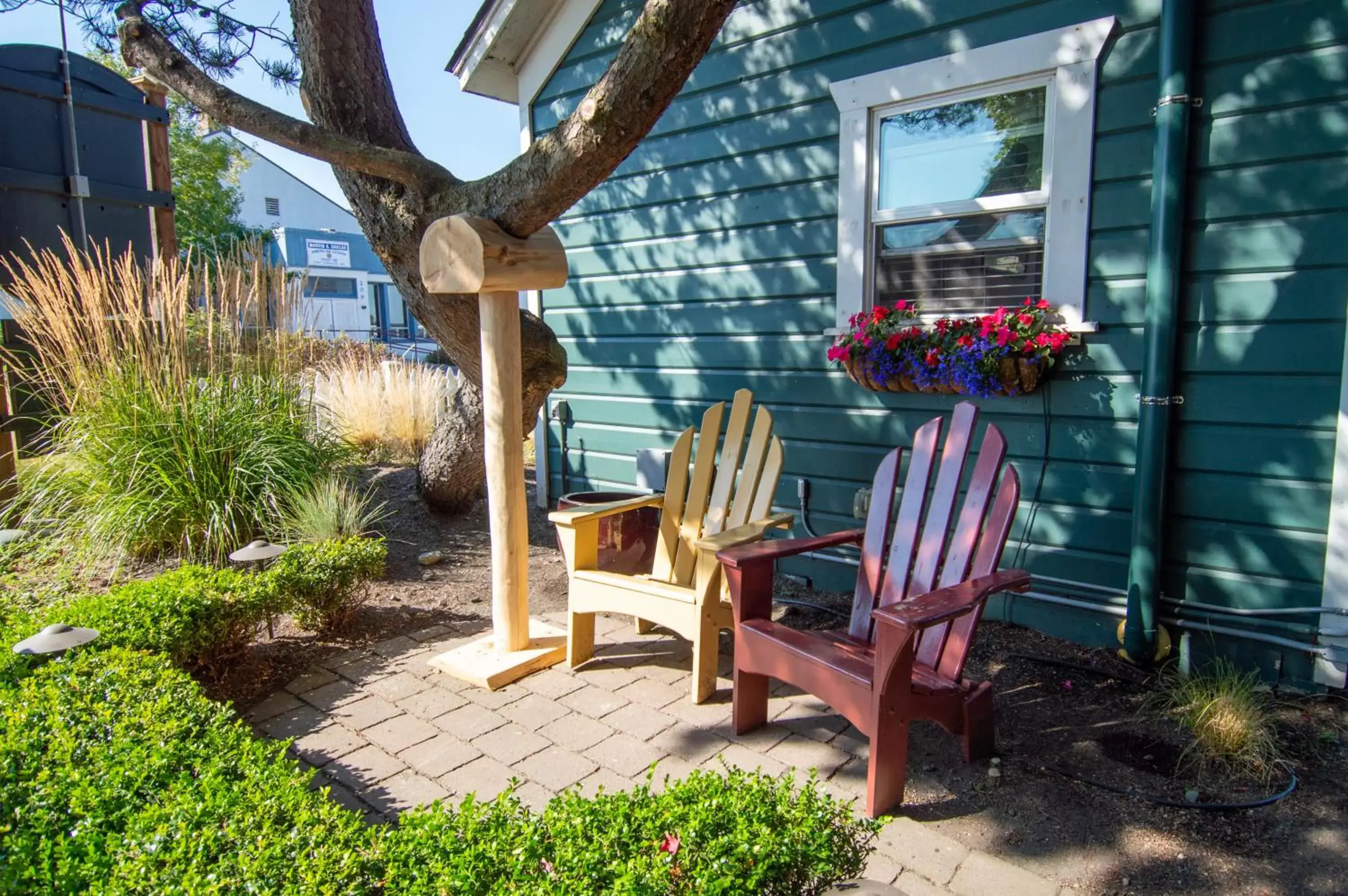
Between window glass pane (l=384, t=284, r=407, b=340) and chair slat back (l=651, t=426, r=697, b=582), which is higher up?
window glass pane (l=384, t=284, r=407, b=340)

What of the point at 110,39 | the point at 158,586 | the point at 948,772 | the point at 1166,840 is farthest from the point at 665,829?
the point at 110,39

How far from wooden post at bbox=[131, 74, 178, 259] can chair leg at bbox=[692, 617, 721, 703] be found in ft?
16.5

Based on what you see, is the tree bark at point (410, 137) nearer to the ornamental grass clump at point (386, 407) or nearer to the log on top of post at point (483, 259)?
the log on top of post at point (483, 259)

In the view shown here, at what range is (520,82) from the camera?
16.5 feet

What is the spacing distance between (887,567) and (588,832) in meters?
1.46

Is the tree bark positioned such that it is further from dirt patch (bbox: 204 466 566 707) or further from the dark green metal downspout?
the dark green metal downspout

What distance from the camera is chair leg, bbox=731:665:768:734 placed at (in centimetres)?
247

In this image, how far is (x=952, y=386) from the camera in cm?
320

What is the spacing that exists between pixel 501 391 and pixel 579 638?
954 millimetres

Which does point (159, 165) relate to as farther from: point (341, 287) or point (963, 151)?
point (341, 287)

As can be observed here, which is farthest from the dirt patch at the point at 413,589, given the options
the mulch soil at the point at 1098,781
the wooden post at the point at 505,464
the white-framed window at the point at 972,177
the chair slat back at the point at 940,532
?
the white-framed window at the point at 972,177

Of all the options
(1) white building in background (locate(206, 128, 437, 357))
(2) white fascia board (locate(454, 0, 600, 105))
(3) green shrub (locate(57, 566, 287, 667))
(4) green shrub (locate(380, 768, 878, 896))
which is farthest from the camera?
(1) white building in background (locate(206, 128, 437, 357))

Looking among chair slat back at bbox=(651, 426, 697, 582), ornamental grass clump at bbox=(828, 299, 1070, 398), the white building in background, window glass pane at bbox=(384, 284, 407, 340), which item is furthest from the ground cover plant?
window glass pane at bbox=(384, 284, 407, 340)

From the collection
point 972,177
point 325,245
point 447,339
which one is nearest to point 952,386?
point 972,177
